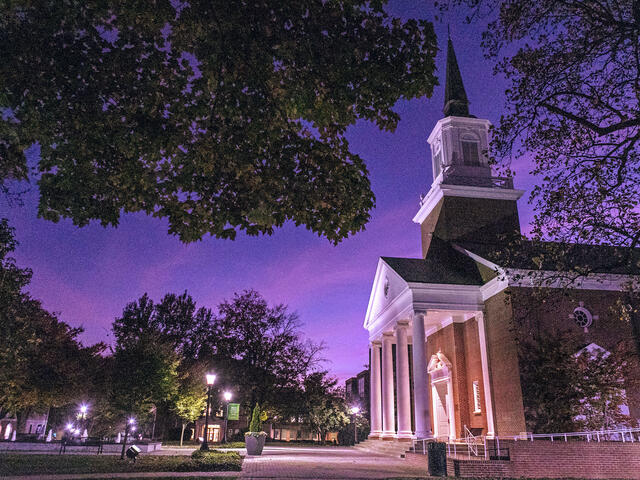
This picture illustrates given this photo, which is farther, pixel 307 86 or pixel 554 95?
pixel 554 95

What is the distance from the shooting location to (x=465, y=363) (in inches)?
1054

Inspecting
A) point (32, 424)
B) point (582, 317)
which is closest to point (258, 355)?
point (582, 317)

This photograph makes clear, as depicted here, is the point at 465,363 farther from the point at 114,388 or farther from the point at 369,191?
the point at 369,191

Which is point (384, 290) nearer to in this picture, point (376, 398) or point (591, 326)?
point (376, 398)

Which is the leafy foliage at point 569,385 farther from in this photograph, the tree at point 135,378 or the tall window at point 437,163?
the tree at point 135,378

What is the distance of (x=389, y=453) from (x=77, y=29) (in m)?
24.9

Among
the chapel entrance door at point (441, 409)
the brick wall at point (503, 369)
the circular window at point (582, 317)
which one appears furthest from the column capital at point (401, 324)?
the circular window at point (582, 317)

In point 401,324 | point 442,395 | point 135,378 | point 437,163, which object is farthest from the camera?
point 437,163

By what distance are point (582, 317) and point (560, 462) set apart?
8.77 meters

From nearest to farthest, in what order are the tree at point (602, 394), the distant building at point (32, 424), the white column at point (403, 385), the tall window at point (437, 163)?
the tree at point (602, 394) → the white column at point (403, 385) → the tall window at point (437, 163) → the distant building at point (32, 424)

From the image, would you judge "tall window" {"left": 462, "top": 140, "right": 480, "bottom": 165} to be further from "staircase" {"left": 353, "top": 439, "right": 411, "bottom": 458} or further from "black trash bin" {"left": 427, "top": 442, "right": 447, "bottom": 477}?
"black trash bin" {"left": 427, "top": 442, "right": 447, "bottom": 477}

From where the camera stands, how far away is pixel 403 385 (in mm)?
26703

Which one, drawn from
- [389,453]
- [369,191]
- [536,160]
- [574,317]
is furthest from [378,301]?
[369,191]

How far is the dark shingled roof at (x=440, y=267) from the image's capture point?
83.3ft
